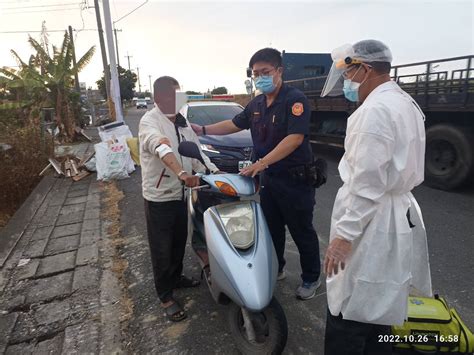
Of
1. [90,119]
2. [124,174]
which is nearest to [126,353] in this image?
[124,174]

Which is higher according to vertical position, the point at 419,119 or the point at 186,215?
the point at 419,119

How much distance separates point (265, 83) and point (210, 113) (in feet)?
15.6

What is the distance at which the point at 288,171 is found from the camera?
2.66m

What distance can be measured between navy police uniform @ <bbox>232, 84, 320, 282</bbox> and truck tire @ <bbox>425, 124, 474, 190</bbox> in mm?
3751

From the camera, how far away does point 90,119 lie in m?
19.2

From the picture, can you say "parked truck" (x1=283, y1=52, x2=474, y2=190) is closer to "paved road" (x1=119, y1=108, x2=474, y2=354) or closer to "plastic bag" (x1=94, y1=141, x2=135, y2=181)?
"paved road" (x1=119, y1=108, x2=474, y2=354)

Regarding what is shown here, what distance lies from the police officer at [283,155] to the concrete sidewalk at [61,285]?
1.53 meters

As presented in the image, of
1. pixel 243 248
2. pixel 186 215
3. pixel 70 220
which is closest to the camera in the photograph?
pixel 243 248

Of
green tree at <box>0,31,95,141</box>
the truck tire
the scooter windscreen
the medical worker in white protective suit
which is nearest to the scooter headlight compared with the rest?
the scooter windscreen

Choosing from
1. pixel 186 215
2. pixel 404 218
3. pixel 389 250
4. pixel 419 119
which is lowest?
pixel 186 215

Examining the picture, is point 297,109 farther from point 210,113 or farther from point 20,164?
point 20,164

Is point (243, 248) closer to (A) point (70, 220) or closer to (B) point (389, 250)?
(B) point (389, 250)

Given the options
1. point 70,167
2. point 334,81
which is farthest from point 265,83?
point 70,167

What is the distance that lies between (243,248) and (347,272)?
71cm
